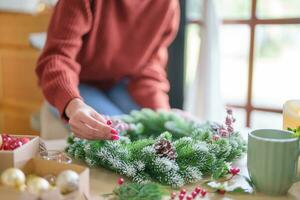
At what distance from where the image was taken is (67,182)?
0.60 m

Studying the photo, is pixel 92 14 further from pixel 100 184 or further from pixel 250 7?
pixel 250 7

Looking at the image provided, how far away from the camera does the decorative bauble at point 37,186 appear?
1.93 feet

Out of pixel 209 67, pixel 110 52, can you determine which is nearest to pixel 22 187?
pixel 110 52

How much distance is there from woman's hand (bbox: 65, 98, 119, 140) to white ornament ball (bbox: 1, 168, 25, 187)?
8.3 inches

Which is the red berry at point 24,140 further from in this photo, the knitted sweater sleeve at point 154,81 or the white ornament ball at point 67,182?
the knitted sweater sleeve at point 154,81

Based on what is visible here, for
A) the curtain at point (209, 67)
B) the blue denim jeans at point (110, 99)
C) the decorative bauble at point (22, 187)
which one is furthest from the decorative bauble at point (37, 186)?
the curtain at point (209, 67)

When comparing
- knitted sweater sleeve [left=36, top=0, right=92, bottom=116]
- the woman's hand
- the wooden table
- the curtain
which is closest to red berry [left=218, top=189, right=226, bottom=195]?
the wooden table

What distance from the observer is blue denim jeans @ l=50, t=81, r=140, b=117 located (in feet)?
4.25

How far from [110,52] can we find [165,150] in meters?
0.65

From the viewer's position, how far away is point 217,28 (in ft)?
5.78

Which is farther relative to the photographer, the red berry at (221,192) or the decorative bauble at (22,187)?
the red berry at (221,192)

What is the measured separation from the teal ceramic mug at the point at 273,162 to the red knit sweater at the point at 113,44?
524 mm

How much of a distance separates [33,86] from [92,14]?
102 cm

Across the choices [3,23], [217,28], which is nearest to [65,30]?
[217,28]
